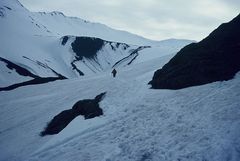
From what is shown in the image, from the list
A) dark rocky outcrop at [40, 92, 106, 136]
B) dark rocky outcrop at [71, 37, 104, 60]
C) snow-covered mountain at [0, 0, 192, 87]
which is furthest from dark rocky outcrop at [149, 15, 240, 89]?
dark rocky outcrop at [71, 37, 104, 60]

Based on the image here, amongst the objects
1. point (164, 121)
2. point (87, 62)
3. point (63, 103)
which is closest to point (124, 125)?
point (164, 121)

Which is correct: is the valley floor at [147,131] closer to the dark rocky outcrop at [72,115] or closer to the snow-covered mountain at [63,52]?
the dark rocky outcrop at [72,115]

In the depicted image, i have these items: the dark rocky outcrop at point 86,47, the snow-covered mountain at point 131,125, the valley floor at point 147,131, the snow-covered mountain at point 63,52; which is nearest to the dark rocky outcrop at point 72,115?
the snow-covered mountain at point 131,125

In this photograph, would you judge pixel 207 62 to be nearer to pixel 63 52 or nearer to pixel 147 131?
pixel 147 131

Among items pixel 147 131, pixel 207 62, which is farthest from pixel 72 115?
pixel 207 62

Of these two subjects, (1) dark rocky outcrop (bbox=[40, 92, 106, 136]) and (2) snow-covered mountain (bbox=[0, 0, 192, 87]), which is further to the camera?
(2) snow-covered mountain (bbox=[0, 0, 192, 87])

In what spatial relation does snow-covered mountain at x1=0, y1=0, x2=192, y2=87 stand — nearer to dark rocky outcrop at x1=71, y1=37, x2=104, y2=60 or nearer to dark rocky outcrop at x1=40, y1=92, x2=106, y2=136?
dark rocky outcrop at x1=71, y1=37, x2=104, y2=60

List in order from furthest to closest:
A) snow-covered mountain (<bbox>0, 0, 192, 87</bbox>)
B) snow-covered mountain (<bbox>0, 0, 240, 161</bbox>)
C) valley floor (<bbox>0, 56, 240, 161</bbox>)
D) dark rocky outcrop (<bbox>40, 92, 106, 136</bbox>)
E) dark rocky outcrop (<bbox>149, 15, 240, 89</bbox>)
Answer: snow-covered mountain (<bbox>0, 0, 192, 87</bbox>) < dark rocky outcrop (<bbox>40, 92, 106, 136</bbox>) < dark rocky outcrop (<bbox>149, 15, 240, 89</bbox>) < snow-covered mountain (<bbox>0, 0, 240, 161</bbox>) < valley floor (<bbox>0, 56, 240, 161</bbox>)

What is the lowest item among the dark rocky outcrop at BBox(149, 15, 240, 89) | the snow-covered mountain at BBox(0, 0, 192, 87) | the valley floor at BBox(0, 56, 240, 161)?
the valley floor at BBox(0, 56, 240, 161)
